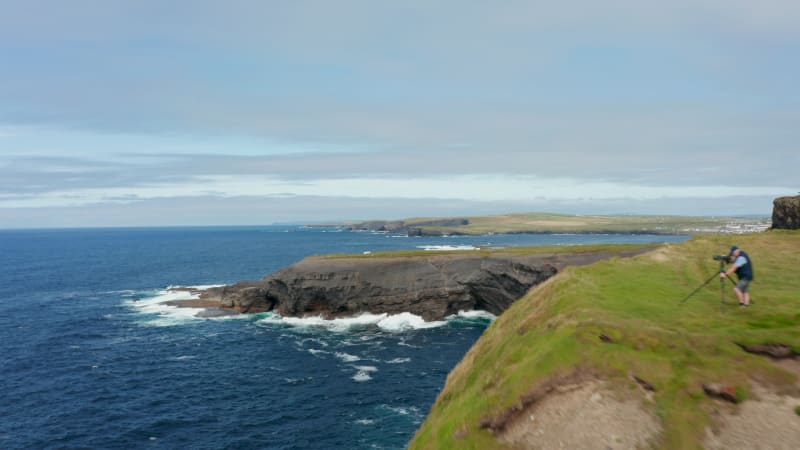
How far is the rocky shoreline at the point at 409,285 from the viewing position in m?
69.4

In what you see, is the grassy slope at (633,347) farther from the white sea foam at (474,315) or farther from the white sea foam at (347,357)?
the white sea foam at (474,315)

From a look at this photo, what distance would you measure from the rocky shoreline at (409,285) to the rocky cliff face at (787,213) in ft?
73.5

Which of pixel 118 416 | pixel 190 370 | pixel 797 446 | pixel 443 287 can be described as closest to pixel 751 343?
pixel 797 446

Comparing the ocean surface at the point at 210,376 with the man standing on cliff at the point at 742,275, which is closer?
the man standing on cliff at the point at 742,275

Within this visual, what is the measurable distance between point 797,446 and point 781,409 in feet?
3.48

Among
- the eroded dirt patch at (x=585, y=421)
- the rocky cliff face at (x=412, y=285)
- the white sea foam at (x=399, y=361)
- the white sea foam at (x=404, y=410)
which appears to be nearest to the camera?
the eroded dirt patch at (x=585, y=421)

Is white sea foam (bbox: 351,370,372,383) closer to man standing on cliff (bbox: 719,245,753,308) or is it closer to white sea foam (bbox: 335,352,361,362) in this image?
white sea foam (bbox: 335,352,361,362)

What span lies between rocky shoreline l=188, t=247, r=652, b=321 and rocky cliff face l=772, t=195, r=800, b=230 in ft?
73.5

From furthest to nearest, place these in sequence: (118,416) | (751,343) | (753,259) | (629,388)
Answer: (118,416)
(753,259)
(751,343)
(629,388)

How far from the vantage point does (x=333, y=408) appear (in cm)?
3662

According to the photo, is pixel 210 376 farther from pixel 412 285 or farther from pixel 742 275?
pixel 742 275

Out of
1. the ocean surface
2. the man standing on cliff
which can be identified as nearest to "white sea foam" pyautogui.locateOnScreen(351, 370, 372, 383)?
the ocean surface

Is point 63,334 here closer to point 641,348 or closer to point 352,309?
point 352,309

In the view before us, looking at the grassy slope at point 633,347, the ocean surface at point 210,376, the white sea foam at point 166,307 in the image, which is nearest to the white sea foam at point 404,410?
the ocean surface at point 210,376
